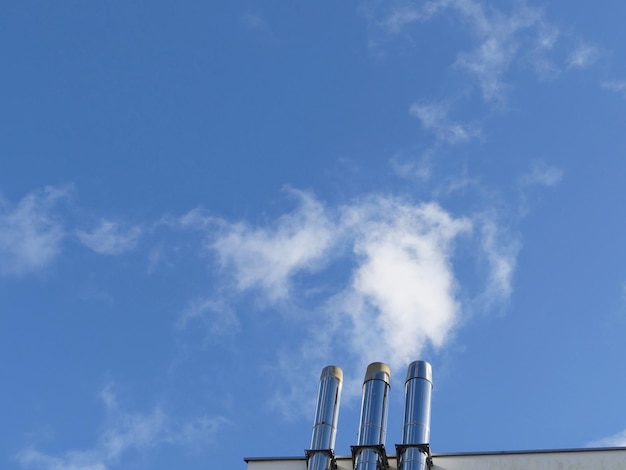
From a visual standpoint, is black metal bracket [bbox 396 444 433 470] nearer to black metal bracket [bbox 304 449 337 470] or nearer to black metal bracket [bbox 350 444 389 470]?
black metal bracket [bbox 350 444 389 470]

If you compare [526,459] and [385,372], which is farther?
[385,372]

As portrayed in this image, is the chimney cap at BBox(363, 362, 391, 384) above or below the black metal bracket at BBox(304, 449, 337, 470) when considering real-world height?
above

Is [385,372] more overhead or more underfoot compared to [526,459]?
more overhead

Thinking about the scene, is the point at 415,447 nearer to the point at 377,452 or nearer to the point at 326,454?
the point at 377,452

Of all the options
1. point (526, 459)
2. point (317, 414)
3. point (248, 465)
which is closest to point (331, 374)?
point (317, 414)

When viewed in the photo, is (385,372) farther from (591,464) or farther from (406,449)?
(591,464)

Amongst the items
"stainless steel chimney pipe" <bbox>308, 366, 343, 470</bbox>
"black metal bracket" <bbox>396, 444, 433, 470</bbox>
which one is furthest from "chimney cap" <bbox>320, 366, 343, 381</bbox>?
"black metal bracket" <bbox>396, 444, 433, 470</bbox>

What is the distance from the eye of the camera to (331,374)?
75.2 feet

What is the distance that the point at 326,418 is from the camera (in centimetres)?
2205

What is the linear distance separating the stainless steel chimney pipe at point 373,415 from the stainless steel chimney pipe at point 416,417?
49 cm

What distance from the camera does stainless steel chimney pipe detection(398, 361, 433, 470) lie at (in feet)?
68.1

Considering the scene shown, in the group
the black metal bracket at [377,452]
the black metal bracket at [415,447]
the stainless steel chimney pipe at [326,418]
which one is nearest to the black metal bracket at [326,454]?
the stainless steel chimney pipe at [326,418]

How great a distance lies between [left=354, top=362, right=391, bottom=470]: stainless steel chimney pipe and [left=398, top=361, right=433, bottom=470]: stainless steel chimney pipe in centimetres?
49

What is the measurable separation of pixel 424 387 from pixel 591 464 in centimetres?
391
